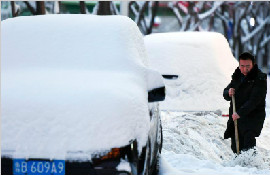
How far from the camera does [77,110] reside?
139 inches

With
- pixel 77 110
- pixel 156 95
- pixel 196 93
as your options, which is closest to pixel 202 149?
pixel 196 93

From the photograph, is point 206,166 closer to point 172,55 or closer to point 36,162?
point 36,162

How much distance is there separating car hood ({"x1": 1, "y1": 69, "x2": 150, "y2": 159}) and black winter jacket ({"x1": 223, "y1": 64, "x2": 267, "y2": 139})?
2.47m

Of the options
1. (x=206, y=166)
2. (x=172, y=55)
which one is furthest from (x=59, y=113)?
(x=172, y=55)

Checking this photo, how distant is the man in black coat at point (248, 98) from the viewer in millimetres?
5953

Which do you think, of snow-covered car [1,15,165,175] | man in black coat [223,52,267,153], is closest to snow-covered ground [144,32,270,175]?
man in black coat [223,52,267,153]

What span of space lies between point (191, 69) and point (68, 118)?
5.13 meters

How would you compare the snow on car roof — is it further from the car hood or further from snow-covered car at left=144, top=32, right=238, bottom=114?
snow-covered car at left=144, top=32, right=238, bottom=114

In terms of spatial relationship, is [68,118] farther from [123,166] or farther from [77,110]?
[123,166]

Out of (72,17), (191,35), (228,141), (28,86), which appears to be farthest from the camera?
(191,35)

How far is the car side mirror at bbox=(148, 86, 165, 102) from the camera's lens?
4285 mm

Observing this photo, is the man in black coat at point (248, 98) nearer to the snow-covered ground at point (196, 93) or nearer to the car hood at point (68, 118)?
the snow-covered ground at point (196, 93)

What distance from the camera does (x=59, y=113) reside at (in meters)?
3.51

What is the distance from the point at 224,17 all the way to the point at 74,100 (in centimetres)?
2713
